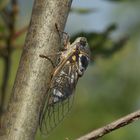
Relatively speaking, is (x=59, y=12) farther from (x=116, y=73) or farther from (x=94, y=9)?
(x=116, y=73)

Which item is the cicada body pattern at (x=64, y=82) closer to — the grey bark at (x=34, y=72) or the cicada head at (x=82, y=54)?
the cicada head at (x=82, y=54)

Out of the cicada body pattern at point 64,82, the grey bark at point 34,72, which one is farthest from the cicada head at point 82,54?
the grey bark at point 34,72

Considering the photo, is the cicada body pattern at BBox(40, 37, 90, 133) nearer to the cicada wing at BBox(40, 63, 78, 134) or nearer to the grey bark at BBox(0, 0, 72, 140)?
the cicada wing at BBox(40, 63, 78, 134)

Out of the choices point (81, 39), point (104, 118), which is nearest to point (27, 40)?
point (81, 39)

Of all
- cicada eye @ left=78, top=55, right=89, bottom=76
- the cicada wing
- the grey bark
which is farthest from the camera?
cicada eye @ left=78, top=55, right=89, bottom=76

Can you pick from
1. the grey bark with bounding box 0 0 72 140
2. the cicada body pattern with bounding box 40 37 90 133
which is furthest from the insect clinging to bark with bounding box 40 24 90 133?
the grey bark with bounding box 0 0 72 140

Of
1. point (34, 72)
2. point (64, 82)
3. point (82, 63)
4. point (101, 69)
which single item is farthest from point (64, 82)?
point (101, 69)
